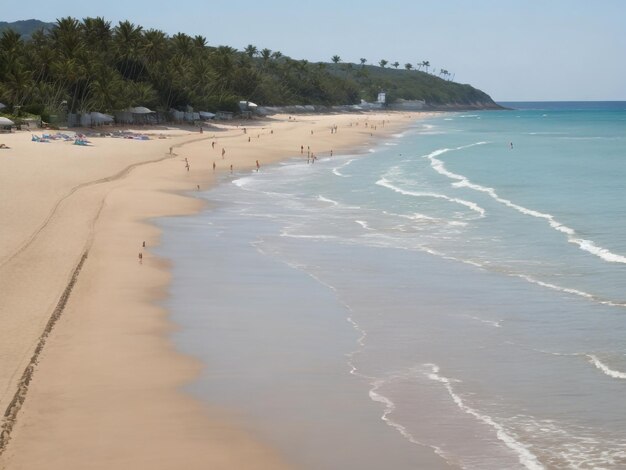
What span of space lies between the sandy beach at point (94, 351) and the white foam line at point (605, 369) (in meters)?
4.31

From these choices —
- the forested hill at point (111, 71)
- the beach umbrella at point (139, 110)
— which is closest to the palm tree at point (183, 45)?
the forested hill at point (111, 71)

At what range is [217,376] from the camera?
13.3 m

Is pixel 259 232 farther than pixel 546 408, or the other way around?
pixel 259 232

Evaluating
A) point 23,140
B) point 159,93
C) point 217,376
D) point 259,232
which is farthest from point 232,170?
point 159,93

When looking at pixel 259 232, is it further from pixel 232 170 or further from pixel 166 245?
pixel 232 170

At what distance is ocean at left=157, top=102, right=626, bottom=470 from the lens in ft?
36.1

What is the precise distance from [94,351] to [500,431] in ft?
21.4

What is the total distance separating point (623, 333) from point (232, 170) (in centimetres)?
3967

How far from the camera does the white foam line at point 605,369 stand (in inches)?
526

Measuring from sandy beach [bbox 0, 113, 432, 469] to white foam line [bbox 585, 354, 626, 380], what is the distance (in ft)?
14.1

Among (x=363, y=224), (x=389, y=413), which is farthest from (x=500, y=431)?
(x=363, y=224)

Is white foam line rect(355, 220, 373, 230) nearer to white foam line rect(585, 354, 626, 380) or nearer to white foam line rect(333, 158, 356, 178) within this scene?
white foam line rect(585, 354, 626, 380)

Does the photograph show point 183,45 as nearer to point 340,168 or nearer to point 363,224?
point 340,168

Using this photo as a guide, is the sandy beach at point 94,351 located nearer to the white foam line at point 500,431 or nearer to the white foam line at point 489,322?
the white foam line at point 500,431
